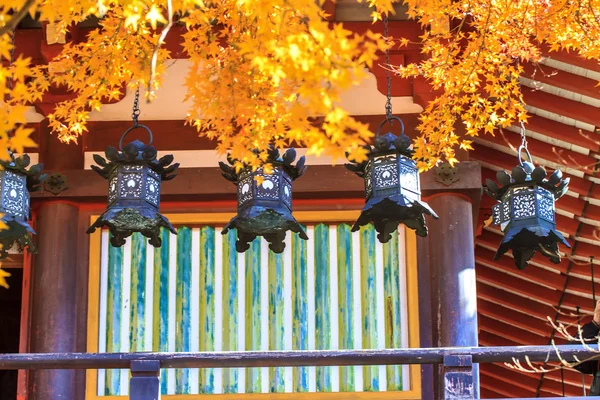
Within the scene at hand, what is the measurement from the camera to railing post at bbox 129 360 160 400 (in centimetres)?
637

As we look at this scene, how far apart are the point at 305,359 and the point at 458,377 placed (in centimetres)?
87

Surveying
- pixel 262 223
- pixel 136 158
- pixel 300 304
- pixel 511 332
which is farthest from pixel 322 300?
pixel 511 332

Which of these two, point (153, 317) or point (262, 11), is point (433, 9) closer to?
point (262, 11)

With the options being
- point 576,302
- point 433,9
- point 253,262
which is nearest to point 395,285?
point 253,262

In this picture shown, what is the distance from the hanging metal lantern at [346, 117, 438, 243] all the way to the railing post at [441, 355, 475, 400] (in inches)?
37.3

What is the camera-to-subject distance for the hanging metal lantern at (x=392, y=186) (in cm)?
692

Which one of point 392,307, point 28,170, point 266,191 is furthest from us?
point 392,307

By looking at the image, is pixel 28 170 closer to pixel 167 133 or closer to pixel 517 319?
pixel 167 133

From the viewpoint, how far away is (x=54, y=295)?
26.1 feet

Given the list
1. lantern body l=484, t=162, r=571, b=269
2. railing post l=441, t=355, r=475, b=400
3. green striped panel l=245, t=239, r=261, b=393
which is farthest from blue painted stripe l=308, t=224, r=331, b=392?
railing post l=441, t=355, r=475, b=400

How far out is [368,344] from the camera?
26.5ft

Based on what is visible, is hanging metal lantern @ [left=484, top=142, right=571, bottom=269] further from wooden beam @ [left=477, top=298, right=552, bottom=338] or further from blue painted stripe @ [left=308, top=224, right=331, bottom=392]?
wooden beam @ [left=477, top=298, right=552, bottom=338]

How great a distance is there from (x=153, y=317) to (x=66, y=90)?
5.84 ft

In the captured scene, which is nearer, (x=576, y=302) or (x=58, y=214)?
(x=58, y=214)
